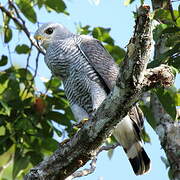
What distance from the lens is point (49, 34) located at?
564 centimetres

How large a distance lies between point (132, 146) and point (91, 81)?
0.76 metres

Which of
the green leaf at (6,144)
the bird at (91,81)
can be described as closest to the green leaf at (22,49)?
the bird at (91,81)

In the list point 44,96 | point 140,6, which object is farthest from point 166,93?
point 44,96

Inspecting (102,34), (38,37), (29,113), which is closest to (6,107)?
(29,113)

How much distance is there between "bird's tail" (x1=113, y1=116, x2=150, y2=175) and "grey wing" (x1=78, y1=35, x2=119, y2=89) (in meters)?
0.44

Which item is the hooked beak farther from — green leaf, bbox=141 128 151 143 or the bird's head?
green leaf, bbox=141 128 151 143

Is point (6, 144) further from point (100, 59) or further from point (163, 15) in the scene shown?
point (163, 15)

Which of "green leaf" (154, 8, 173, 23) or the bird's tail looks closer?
"green leaf" (154, 8, 173, 23)

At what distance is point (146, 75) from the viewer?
3.25 meters

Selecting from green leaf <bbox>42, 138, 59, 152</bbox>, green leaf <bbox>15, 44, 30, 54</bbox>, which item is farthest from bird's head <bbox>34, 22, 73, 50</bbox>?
green leaf <bbox>42, 138, 59, 152</bbox>

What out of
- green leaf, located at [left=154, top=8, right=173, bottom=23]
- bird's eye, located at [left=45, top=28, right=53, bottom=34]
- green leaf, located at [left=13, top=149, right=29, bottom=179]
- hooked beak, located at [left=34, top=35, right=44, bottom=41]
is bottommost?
green leaf, located at [left=13, top=149, right=29, bottom=179]

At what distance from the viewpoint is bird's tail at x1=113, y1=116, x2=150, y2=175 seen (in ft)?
15.3

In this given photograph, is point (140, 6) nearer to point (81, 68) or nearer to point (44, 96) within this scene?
point (81, 68)

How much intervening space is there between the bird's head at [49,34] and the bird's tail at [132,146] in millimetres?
1259
